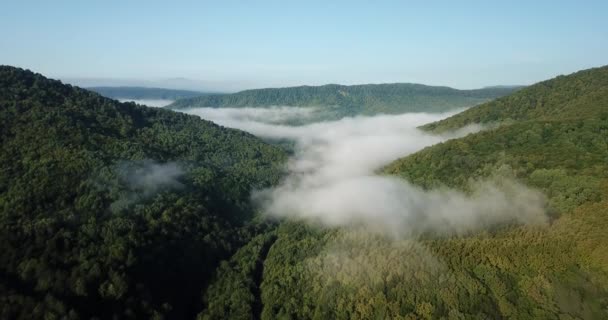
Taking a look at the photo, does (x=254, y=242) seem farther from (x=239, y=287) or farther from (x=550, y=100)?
(x=550, y=100)

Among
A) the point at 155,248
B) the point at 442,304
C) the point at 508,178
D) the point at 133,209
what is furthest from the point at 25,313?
the point at 508,178

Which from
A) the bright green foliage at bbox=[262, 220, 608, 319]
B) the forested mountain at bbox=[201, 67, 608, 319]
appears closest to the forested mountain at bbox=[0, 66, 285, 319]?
the forested mountain at bbox=[201, 67, 608, 319]

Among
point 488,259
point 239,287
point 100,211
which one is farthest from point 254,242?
point 488,259

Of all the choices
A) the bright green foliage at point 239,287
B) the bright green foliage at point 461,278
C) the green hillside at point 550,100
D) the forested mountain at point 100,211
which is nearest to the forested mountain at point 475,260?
the bright green foliage at point 461,278

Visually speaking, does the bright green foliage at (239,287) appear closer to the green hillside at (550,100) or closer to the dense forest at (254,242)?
the dense forest at (254,242)

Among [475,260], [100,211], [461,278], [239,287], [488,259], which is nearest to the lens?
[461,278]
